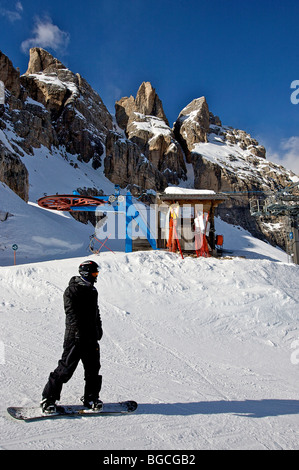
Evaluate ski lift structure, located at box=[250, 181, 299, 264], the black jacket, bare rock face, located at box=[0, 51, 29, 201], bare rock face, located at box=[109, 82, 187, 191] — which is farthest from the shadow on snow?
bare rock face, located at box=[109, 82, 187, 191]

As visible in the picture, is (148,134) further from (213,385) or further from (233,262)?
(213,385)

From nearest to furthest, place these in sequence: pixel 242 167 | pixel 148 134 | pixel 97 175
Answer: pixel 97 175 → pixel 148 134 → pixel 242 167

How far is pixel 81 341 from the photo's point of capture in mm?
3207

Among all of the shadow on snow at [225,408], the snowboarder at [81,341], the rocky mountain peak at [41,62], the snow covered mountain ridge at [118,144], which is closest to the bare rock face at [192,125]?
the snow covered mountain ridge at [118,144]

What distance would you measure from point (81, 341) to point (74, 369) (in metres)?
0.35

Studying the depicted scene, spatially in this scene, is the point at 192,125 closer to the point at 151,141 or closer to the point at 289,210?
the point at 151,141

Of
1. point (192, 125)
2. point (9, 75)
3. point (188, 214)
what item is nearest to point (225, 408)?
point (188, 214)

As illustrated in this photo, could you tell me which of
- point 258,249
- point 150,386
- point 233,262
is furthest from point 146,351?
point 258,249

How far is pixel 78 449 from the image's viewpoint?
252 cm

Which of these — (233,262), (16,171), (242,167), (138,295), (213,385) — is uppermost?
(242,167)

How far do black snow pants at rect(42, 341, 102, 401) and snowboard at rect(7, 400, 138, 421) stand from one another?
0.15 metres

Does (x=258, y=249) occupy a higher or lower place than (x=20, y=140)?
lower

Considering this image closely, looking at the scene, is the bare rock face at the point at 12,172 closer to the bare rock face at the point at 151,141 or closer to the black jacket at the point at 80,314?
the black jacket at the point at 80,314

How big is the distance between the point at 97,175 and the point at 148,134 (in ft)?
70.1
